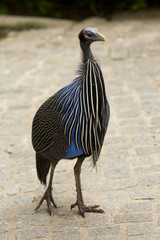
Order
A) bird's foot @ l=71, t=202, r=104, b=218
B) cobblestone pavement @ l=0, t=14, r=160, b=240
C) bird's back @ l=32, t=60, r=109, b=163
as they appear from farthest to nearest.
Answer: bird's foot @ l=71, t=202, r=104, b=218, cobblestone pavement @ l=0, t=14, r=160, b=240, bird's back @ l=32, t=60, r=109, b=163

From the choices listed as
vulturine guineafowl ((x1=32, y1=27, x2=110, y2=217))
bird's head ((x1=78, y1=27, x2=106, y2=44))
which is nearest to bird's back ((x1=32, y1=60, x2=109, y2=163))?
vulturine guineafowl ((x1=32, y1=27, x2=110, y2=217))

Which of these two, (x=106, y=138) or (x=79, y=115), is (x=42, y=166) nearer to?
(x=79, y=115)

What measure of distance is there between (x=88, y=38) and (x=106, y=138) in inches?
84.9

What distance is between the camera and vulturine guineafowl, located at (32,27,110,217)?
3982 mm

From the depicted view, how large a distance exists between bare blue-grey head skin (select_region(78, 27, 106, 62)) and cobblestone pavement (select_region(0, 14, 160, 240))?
58.0 inches

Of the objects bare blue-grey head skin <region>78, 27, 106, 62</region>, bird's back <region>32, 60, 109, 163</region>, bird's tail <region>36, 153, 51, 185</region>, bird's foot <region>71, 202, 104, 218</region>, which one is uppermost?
bare blue-grey head skin <region>78, 27, 106, 62</region>

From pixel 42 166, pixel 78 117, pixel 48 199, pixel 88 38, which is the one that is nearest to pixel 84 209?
pixel 48 199

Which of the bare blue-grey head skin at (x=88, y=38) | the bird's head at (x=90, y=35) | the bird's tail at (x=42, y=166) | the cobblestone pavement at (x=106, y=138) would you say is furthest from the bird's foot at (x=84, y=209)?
the bird's head at (x=90, y=35)

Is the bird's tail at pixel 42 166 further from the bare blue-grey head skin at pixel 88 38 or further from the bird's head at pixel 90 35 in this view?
the bird's head at pixel 90 35

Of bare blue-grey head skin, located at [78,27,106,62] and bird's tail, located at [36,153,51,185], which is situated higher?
bare blue-grey head skin, located at [78,27,106,62]

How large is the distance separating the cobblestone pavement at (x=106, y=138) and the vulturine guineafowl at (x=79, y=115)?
0.65 metres

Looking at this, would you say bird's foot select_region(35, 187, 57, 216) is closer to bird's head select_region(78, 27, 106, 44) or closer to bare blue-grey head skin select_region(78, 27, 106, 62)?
bare blue-grey head skin select_region(78, 27, 106, 62)

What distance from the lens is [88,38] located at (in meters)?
4.00

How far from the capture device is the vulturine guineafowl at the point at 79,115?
3.98 m
